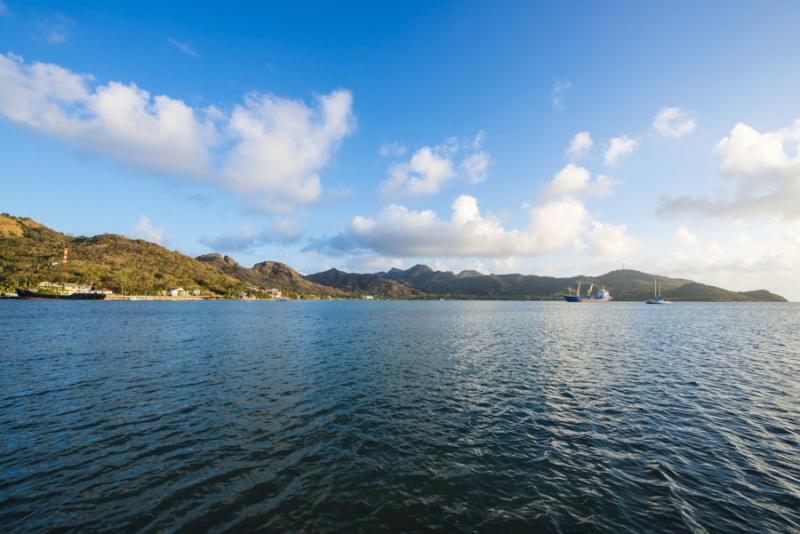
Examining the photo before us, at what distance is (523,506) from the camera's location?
52.5 feet

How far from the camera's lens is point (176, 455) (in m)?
20.6

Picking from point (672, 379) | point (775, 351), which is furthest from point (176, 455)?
→ point (775, 351)

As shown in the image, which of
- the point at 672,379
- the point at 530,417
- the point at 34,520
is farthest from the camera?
the point at 672,379

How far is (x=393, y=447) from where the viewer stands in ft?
73.4

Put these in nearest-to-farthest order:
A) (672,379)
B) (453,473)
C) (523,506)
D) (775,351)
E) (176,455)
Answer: (523,506) → (453,473) → (176,455) → (672,379) → (775,351)

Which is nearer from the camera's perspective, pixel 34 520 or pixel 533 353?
pixel 34 520

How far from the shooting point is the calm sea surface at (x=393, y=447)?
15281mm

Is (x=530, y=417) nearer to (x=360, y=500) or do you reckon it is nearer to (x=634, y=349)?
(x=360, y=500)

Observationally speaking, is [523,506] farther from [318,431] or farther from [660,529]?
[318,431]

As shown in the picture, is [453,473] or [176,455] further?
[176,455]

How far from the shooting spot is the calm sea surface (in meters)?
15.3

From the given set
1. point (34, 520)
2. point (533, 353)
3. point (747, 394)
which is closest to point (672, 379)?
point (747, 394)

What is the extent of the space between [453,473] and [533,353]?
1739 inches

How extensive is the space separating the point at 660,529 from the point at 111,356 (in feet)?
214
